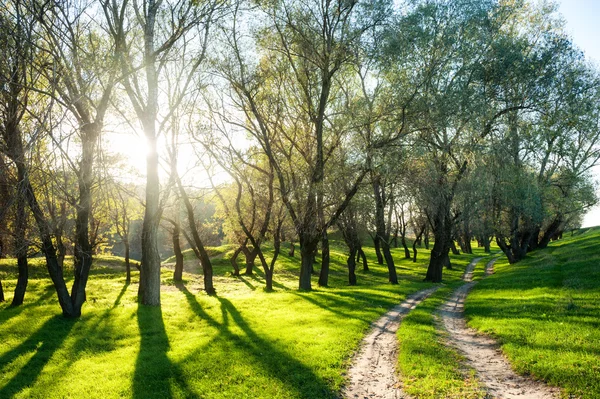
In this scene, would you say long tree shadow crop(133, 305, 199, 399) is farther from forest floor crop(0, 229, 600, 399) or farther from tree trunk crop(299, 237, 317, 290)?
tree trunk crop(299, 237, 317, 290)

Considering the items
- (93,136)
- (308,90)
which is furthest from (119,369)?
(308,90)

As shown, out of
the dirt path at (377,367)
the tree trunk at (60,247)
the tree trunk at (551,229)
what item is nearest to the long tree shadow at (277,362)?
the dirt path at (377,367)

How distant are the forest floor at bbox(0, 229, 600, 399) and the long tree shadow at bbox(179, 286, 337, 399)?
1.6 inches

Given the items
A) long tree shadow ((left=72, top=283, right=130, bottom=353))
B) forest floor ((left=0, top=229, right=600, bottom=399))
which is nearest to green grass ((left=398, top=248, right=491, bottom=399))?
forest floor ((left=0, top=229, right=600, bottom=399))

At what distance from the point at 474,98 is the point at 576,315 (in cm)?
1453

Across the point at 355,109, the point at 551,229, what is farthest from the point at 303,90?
the point at 551,229

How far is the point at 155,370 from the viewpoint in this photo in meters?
11.1

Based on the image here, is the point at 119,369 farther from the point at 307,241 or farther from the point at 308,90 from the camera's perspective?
the point at 308,90

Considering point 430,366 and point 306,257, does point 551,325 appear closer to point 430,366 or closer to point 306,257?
point 430,366

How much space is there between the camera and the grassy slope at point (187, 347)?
33.2 ft

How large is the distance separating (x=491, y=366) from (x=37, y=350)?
14.5 m

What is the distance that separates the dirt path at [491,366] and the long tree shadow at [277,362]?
13.3ft

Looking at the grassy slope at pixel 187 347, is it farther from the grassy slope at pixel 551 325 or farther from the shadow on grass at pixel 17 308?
the grassy slope at pixel 551 325

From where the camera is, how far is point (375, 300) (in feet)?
73.5
